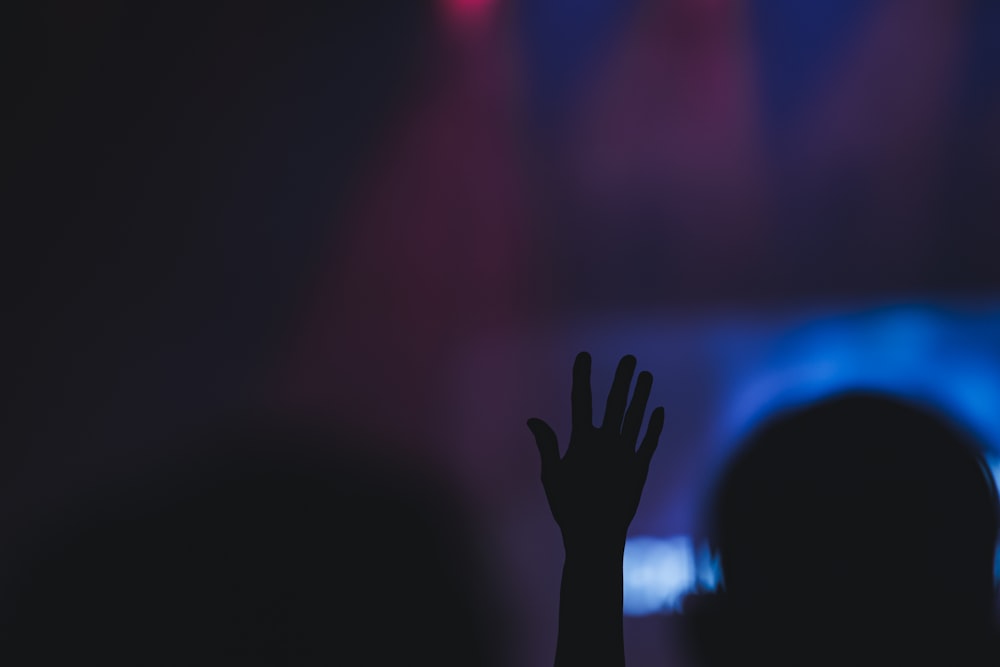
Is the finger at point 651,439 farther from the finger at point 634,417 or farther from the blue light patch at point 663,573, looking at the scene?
the blue light patch at point 663,573

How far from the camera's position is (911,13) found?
1947 millimetres

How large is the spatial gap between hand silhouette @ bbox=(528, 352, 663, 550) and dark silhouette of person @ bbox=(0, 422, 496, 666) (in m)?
0.84

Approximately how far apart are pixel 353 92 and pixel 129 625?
147 cm

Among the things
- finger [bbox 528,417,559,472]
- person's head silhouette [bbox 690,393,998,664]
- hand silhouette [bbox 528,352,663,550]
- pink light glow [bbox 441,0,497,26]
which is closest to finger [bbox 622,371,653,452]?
hand silhouette [bbox 528,352,663,550]

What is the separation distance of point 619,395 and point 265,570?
1145 mm

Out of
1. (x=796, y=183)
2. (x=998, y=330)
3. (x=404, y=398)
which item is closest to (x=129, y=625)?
(x=404, y=398)

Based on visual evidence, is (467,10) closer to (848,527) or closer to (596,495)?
(596,495)

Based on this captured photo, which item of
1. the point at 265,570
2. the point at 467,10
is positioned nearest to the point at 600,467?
the point at 265,570

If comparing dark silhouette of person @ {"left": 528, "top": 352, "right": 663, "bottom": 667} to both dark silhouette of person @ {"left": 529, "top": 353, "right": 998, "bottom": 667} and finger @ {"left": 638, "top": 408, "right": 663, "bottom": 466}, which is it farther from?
dark silhouette of person @ {"left": 529, "top": 353, "right": 998, "bottom": 667}

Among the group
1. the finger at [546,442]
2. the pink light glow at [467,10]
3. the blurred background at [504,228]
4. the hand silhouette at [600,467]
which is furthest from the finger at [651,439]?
the pink light glow at [467,10]

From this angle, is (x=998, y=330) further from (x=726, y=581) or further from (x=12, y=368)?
(x=12, y=368)

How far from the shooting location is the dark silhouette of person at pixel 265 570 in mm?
1734

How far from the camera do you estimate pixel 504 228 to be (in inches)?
76.3

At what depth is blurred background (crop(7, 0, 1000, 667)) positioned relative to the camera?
1.89m
